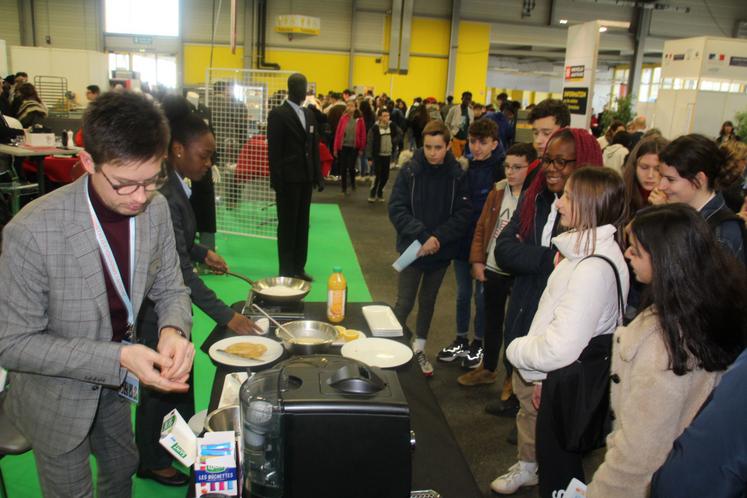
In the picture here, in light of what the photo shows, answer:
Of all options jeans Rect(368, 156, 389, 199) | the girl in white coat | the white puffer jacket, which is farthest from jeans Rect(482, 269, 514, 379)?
jeans Rect(368, 156, 389, 199)

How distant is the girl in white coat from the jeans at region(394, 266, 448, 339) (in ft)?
4.69

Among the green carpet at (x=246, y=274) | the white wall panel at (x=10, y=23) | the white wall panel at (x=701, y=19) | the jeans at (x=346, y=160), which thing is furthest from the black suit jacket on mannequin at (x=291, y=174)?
the white wall panel at (x=701, y=19)

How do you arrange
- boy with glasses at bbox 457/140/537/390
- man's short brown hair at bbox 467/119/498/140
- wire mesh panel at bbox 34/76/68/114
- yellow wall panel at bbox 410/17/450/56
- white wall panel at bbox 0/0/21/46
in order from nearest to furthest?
boy with glasses at bbox 457/140/537/390
man's short brown hair at bbox 467/119/498/140
wire mesh panel at bbox 34/76/68/114
white wall panel at bbox 0/0/21/46
yellow wall panel at bbox 410/17/450/56

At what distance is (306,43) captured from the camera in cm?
1609

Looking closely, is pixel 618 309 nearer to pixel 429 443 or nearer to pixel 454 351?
pixel 429 443

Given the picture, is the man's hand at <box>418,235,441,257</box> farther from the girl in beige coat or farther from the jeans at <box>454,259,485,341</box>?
the girl in beige coat

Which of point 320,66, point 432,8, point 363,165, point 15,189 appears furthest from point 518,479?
point 432,8

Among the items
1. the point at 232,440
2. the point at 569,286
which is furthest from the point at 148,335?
the point at 569,286

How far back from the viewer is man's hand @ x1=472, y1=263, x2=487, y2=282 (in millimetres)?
3051

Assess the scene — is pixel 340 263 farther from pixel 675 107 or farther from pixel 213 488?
pixel 675 107

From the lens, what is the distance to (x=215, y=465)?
1.08 meters

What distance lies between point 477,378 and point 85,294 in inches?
97.8

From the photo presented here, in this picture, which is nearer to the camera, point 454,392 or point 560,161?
point 560,161

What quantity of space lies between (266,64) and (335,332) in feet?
48.7
